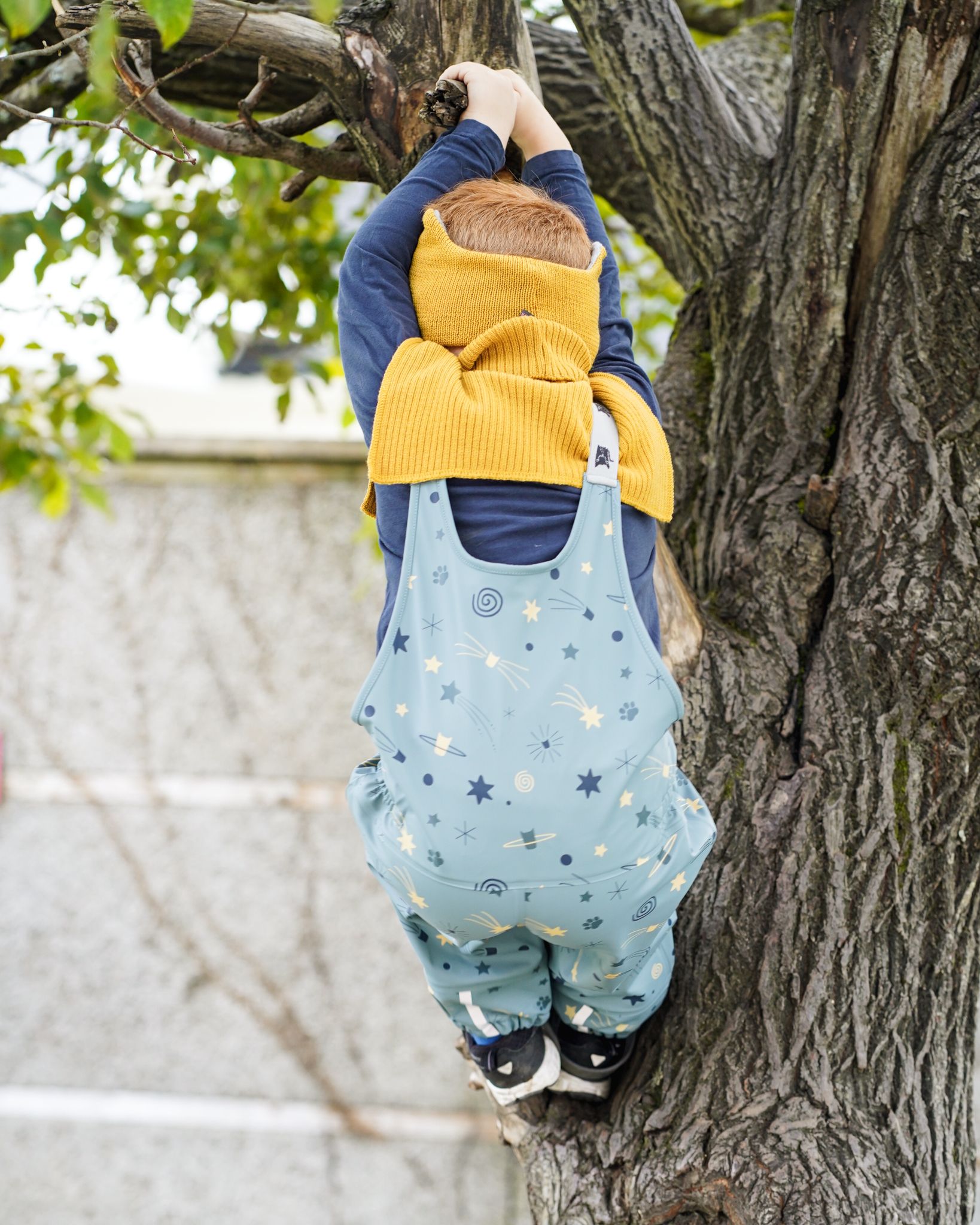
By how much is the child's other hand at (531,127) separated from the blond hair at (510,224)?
0.73ft

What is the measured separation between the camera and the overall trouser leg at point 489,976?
56.5 inches

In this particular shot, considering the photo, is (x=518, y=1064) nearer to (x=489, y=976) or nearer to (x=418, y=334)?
(x=489, y=976)

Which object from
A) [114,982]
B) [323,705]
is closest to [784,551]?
[323,705]

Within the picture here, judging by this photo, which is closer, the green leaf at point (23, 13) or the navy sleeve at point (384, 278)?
the green leaf at point (23, 13)

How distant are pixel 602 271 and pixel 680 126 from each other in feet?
2.00

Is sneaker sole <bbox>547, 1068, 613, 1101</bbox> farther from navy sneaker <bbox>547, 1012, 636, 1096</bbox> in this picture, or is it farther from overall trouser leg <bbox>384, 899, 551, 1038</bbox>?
overall trouser leg <bbox>384, 899, 551, 1038</bbox>

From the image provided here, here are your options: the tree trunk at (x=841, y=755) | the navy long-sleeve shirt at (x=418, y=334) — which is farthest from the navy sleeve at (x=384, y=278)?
the tree trunk at (x=841, y=755)

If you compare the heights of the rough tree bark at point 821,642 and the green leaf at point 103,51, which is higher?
the green leaf at point 103,51

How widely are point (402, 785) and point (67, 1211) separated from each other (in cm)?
331

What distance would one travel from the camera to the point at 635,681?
1.25 metres

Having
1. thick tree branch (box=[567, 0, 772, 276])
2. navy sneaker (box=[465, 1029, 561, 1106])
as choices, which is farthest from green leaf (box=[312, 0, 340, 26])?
navy sneaker (box=[465, 1029, 561, 1106])

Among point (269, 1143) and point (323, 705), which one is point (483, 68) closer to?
point (323, 705)

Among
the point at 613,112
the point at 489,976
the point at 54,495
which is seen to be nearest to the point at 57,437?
the point at 54,495

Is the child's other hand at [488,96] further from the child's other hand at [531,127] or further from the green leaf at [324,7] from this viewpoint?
the green leaf at [324,7]
